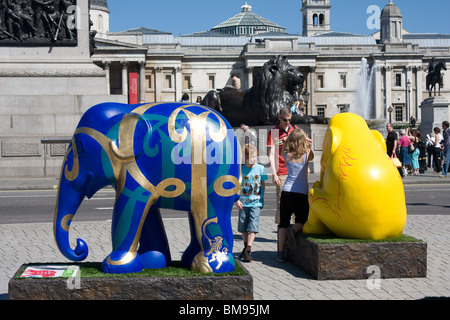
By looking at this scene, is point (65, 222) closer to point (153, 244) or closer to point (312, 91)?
point (153, 244)

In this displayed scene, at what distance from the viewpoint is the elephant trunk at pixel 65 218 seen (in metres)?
5.30

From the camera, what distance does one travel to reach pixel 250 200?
8086 millimetres

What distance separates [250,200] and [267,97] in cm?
1290

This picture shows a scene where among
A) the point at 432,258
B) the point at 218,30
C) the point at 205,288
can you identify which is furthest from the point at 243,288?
the point at 218,30

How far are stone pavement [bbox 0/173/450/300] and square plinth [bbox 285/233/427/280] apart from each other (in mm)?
95

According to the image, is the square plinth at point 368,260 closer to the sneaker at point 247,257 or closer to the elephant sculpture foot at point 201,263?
the sneaker at point 247,257

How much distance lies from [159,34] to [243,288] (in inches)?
4309

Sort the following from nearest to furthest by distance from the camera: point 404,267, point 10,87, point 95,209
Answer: point 404,267 < point 95,209 < point 10,87

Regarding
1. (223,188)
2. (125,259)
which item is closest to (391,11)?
(223,188)

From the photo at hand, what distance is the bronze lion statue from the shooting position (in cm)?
2041

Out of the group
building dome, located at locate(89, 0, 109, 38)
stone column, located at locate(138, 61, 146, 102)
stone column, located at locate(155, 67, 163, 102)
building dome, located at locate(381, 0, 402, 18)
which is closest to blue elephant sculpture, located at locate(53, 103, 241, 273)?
stone column, located at locate(138, 61, 146, 102)

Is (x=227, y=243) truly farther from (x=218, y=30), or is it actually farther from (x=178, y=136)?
(x=218, y=30)

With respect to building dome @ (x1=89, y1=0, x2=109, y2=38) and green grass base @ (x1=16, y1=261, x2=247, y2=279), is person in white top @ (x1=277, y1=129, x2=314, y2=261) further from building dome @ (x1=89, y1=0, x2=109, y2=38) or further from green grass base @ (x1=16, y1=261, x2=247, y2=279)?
building dome @ (x1=89, y1=0, x2=109, y2=38)

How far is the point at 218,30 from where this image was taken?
153 meters
